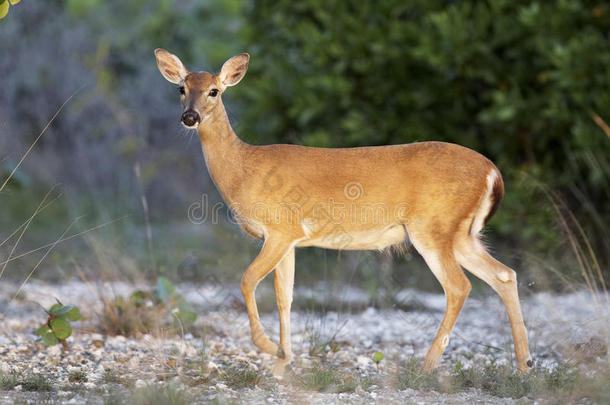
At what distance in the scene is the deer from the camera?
5641mm

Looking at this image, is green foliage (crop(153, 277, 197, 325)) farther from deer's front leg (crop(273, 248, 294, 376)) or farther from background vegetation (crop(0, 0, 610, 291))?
deer's front leg (crop(273, 248, 294, 376))

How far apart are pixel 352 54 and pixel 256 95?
1.56 m

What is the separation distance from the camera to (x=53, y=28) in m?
15.7

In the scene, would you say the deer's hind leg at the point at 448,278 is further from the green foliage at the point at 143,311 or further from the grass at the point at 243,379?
the green foliage at the point at 143,311

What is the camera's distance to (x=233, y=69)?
6031 millimetres

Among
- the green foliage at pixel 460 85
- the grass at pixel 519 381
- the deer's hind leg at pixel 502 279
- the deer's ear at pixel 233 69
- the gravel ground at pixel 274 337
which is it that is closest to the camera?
the grass at pixel 519 381

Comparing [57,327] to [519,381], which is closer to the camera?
[519,381]

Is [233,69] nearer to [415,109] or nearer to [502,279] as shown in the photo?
[502,279]

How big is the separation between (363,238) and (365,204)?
0.99 ft

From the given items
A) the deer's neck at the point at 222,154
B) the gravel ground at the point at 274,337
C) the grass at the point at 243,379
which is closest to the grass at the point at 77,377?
the gravel ground at the point at 274,337

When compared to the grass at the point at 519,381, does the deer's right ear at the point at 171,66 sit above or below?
above

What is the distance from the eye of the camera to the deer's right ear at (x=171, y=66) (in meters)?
6.01

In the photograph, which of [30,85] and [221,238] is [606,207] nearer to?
[221,238]

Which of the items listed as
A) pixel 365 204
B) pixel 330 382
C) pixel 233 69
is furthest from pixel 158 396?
pixel 233 69
